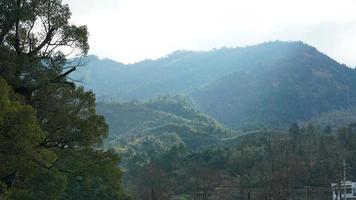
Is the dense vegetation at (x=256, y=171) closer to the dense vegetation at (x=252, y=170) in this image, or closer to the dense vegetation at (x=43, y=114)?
the dense vegetation at (x=252, y=170)

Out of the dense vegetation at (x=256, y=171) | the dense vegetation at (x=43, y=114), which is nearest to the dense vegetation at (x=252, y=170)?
the dense vegetation at (x=256, y=171)

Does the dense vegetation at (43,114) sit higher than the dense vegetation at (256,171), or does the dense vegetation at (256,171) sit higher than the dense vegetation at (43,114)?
the dense vegetation at (43,114)

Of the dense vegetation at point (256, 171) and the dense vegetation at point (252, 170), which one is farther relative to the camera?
the dense vegetation at point (252, 170)

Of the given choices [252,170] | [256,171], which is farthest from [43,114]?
[252,170]

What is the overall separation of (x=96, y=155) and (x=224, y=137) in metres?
159

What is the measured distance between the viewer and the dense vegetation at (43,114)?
480 inches

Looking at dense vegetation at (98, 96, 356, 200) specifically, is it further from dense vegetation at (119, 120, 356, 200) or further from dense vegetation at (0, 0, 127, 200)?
dense vegetation at (0, 0, 127, 200)

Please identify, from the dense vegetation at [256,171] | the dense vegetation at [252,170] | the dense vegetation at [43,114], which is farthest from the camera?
the dense vegetation at [252,170]

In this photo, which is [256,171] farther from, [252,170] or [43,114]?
[43,114]

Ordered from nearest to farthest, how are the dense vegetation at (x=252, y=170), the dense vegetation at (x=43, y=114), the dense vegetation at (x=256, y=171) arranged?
the dense vegetation at (x=43, y=114)
the dense vegetation at (x=256, y=171)
the dense vegetation at (x=252, y=170)

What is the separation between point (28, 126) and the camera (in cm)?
1193

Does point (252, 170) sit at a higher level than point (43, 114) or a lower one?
lower

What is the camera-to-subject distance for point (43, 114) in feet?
52.0

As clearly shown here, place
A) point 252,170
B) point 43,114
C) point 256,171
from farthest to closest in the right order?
1. point 252,170
2. point 256,171
3. point 43,114
